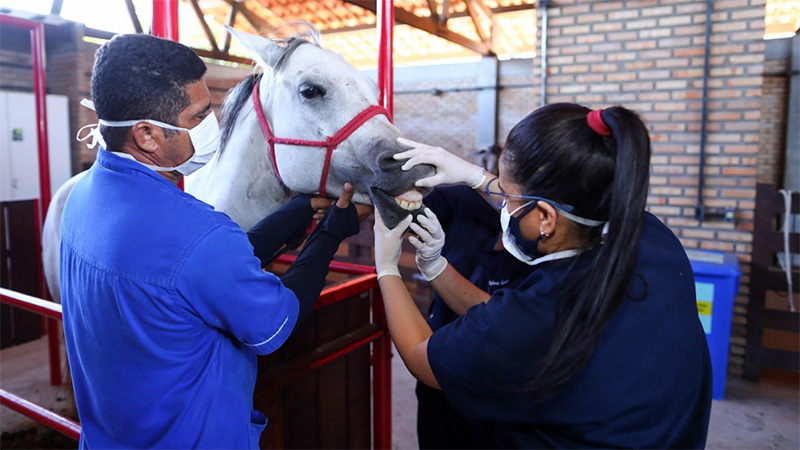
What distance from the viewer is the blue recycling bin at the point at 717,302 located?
410 centimetres

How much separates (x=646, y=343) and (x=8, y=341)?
6.31 metres

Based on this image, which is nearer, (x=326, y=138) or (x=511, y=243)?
(x=511, y=243)

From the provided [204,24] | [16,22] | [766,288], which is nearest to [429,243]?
[16,22]

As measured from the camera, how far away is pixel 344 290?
80.3 inches

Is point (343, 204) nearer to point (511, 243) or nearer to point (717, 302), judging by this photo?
point (511, 243)

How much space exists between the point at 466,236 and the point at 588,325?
3.03ft

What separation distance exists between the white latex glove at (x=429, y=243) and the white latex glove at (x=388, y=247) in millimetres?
34

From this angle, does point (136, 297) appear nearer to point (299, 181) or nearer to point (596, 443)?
point (299, 181)

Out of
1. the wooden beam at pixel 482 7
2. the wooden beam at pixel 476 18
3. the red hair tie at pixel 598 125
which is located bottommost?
the red hair tie at pixel 598 125

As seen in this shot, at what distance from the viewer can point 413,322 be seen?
4.21ft

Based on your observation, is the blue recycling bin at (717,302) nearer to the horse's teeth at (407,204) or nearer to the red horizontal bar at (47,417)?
the horse's teeth at (407,204)

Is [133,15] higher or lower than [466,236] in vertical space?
higher

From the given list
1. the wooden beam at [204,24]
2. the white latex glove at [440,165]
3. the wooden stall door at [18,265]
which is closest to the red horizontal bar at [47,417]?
the white latex glove at [440,165]

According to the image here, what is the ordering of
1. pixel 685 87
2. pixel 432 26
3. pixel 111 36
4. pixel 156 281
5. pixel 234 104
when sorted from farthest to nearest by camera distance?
pixel 432 26 → pixel 111 36 → pixel 685 87 → pixel 234 104 → pixel 156 281
